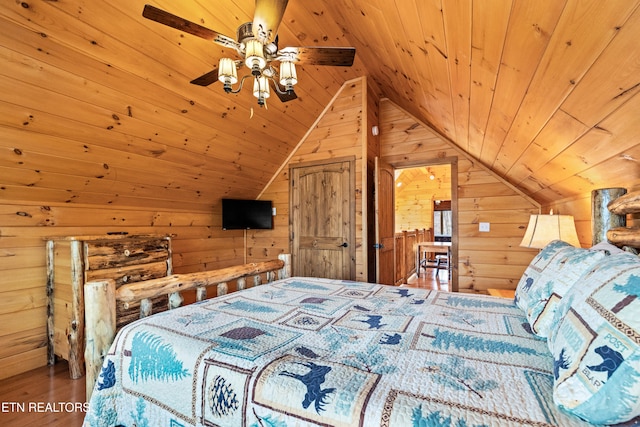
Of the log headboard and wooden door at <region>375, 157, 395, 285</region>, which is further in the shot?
wooden door at <region>375, 157, 395, 285</region>

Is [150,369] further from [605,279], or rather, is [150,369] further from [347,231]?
[347,231]

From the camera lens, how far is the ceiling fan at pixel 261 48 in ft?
5.05

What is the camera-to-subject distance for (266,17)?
1.57 metres

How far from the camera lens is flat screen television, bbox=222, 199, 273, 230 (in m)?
4.06

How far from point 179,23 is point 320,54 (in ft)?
2.52

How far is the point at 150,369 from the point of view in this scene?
46.8 inches

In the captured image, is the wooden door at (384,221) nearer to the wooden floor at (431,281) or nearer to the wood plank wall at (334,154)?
the wood plank wall at (334,154)

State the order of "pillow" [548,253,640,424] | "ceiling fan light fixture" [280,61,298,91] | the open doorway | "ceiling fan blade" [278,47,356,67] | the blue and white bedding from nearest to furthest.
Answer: "pillow" [548,253,640,424] < the blue and white bedding < "ceiling fan blade" [278,47,356,67] < "ceiling fan light fixture" [280,61,298,91] < the open doorway

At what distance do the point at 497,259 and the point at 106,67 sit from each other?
4.20 meters

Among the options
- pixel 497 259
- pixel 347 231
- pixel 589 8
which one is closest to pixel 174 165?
pixel 347 231

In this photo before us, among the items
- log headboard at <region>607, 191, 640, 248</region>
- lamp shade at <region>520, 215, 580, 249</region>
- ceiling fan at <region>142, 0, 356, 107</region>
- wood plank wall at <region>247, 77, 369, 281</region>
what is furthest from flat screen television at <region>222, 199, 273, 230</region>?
log headboard at <region>607, 191, 640, 248</region>

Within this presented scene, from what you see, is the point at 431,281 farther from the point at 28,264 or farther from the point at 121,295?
the point at 28,264

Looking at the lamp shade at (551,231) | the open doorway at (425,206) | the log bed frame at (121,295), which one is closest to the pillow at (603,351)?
the log bed frame at (121,295)

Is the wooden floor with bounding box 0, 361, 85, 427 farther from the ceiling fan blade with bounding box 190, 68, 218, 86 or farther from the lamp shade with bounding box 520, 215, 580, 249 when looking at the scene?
the lamp shade with bounding box 520, 215, 580, 249
